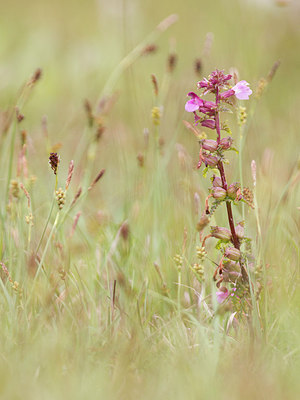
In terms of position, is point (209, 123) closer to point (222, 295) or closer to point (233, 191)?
point (233, 191)

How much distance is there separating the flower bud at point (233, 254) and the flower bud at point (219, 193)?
148 mm

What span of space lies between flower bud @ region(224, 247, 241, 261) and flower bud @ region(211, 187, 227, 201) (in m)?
0.15

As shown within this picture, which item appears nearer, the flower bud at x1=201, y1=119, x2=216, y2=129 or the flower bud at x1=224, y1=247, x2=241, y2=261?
the flower bud at x1=224, y1=247, x2=241, y2=261

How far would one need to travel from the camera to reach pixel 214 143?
1.86 m

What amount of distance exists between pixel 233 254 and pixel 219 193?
0.18 meters

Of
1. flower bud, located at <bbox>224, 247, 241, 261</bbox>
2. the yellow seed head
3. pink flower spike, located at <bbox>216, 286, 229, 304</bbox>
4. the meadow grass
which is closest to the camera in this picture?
the meadow grass

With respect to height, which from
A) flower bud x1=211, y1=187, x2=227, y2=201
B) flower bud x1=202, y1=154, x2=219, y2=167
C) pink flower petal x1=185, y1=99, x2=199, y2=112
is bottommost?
flower bud x1=211, y1=187, x2=227, y2=201

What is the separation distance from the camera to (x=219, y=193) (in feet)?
5.98

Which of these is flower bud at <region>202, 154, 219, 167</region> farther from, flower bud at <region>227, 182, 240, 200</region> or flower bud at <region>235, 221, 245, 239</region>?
flower bud at <region>235, 221, 245, 239</region>

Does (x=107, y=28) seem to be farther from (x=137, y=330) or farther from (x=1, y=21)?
(x=137, y=330)

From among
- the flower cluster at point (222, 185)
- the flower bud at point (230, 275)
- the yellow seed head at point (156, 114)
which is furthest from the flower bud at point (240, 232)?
the yellow seed head at point (156, 114)

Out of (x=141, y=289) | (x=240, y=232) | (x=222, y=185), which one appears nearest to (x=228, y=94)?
(x=222, y=185)

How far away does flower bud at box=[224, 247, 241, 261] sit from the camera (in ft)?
5.89

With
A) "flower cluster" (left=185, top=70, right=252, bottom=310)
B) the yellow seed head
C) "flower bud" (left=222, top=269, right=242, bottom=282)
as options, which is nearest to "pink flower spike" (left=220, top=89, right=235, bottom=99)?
"flower cluster" (left=185, top=70, right=252, bottom=310)
